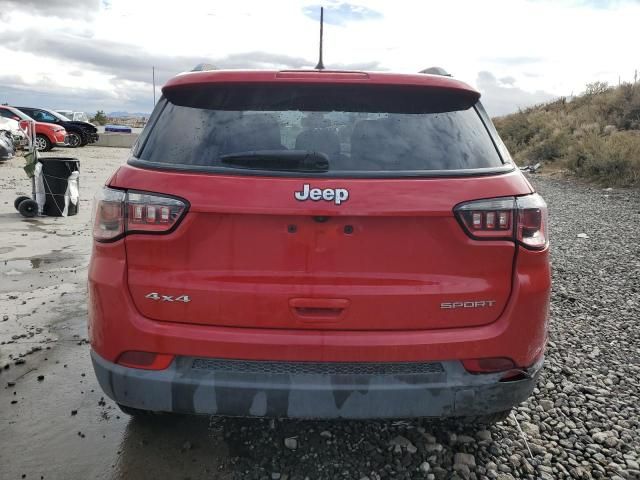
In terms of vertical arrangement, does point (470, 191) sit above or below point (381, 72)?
below

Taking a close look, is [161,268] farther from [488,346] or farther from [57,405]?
[57,405]

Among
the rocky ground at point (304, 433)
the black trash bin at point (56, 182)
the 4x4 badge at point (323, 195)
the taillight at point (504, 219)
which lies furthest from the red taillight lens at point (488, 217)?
the black trash bin at point (56, 182)

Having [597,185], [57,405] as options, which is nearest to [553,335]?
[57,405]

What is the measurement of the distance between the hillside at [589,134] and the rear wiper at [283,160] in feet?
51.4

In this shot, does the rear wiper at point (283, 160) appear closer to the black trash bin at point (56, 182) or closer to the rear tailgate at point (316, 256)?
the rear tailgate at point (316, 256)

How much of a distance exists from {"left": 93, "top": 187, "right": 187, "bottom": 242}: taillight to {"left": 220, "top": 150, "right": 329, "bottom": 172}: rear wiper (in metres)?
0.29

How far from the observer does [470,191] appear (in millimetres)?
2098

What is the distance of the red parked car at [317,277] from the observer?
6.79ft

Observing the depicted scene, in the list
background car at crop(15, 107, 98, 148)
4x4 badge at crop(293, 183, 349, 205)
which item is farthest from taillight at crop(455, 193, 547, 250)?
background car at crop(15, 107, 98, 148)

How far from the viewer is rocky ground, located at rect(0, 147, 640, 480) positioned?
257 cm

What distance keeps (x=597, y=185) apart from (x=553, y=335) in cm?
1357

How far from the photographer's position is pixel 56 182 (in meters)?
8.70

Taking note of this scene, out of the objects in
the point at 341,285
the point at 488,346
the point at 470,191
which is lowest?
the point at 488,346

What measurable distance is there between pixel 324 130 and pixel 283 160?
0.25m
